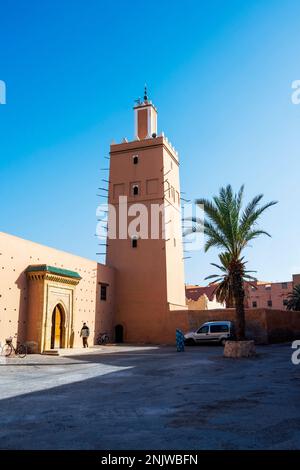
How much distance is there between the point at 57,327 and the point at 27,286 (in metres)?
3.67

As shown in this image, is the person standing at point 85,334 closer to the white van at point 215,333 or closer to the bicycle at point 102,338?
the bicycle at point 102,338

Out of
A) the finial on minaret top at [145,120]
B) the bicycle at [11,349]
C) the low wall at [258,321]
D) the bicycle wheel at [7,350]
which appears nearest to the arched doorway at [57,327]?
the bicycle at [11,349]

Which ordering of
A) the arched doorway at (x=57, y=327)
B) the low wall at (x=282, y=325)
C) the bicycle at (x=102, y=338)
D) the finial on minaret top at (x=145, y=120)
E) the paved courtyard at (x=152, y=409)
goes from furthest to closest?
the finial on minaret top at (x=145, y=120), the bicycle at (x=102, y=338), the low wall at (x=282, y=325), the arched doorway at (x=57, y=327), the paved courtyard at (x=152, y=409)

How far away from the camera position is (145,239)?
103ft

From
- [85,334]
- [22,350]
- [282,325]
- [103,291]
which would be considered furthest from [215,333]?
[22,350]

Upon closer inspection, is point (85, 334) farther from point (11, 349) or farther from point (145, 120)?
point (145, 120)

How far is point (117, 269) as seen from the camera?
31625 millimetres

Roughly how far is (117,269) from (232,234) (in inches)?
605

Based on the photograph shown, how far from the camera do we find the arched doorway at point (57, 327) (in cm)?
2275

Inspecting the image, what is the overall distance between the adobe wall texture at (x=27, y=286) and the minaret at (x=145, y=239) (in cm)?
181

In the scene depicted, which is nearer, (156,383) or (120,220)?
(156,383)

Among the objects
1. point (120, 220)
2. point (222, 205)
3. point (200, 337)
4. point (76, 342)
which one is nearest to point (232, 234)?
point (222, 205)

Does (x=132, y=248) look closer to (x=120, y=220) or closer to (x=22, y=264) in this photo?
(x=120, y=220)
